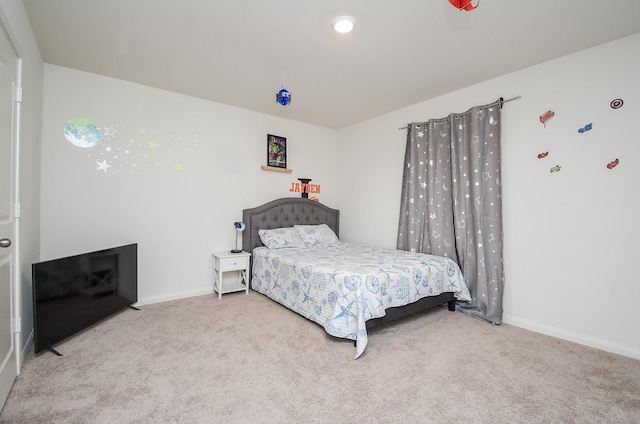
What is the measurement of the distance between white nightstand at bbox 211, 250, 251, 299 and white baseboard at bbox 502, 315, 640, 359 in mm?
2791

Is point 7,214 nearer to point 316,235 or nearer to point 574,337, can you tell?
point 316,235

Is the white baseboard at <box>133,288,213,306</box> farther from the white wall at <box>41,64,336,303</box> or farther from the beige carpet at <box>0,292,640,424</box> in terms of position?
the beige carpet at <box>0,292,640,424</box>

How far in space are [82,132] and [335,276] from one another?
9.09 ft

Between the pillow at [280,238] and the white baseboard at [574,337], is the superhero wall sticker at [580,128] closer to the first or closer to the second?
the white baseboard at [574,337]

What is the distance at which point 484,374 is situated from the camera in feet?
6.34

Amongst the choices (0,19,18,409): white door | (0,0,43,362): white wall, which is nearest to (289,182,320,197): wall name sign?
(0,0,43,362): white wall

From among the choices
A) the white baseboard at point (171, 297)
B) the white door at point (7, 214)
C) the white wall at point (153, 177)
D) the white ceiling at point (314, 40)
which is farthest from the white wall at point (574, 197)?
the white door at point (7, 214)

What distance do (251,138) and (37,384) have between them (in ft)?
10.1

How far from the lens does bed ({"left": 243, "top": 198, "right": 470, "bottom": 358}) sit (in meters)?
2.28

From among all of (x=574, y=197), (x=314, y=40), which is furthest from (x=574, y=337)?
(x=314, y=40)

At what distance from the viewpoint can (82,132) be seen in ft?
9.34

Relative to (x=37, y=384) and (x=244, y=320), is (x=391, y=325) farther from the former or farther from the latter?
(x=37, y=384)

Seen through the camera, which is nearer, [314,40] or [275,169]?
[314,40]

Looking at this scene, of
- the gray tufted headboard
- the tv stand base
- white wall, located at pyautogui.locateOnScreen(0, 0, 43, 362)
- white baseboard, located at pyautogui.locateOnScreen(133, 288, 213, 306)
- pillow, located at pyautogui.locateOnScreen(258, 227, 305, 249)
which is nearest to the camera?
white wall, located at pyautogui.locateOnScreen(0, 0, 43, 362)
